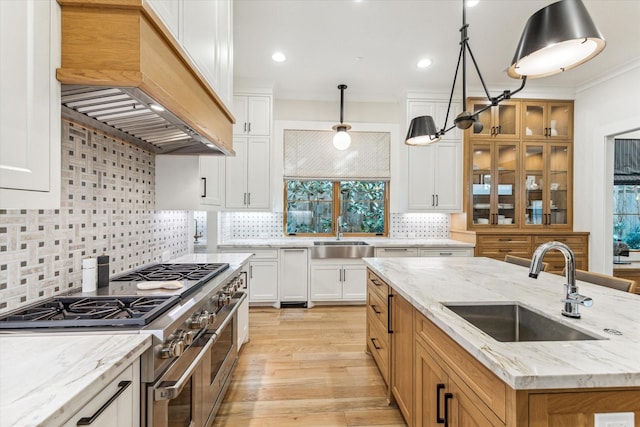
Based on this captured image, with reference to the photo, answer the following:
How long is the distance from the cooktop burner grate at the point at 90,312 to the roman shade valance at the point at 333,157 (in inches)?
130

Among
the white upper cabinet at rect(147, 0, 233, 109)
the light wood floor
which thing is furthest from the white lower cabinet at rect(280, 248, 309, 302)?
the white upper cabinet at rect(147, 0, 233, 109)

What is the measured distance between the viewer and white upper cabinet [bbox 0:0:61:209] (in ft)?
2.63

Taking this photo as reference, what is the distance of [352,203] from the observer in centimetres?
478

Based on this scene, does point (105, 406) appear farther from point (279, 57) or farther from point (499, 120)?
point (499, 120)

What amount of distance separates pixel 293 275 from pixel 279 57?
106 inches

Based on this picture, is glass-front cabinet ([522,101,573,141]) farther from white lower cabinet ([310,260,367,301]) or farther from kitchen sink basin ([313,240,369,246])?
white lower cabinet ([310,260,367,301])

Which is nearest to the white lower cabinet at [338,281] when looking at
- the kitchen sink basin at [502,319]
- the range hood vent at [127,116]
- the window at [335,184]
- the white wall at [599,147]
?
the window at [335,184]

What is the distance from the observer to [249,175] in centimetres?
414

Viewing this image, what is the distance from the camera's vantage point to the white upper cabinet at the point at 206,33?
1410mm

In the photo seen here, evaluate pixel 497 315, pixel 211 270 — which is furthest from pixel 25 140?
pixel 497 315

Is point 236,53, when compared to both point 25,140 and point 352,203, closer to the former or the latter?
point 352,203

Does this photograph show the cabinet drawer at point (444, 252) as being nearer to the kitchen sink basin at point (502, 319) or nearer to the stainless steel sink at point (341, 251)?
the stainless steel sink at point (341, 251)

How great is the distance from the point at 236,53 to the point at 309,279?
2888mm

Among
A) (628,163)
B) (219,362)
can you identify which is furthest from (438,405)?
(628,163)
